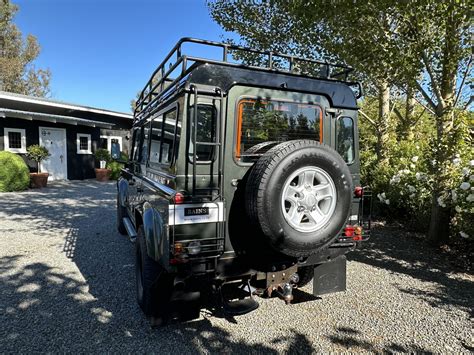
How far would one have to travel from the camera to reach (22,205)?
930 centimetres

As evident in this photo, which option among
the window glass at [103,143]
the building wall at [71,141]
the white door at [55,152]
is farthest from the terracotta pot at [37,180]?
the window glass at [103,143]

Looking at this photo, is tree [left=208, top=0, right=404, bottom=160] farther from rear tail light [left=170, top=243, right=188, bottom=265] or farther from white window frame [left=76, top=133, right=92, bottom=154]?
white window frame [left=76, top=133, right=92, bottom=154]

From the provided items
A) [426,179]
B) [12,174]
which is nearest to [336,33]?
[426,179]

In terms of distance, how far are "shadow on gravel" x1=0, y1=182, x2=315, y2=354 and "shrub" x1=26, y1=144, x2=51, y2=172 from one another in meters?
8.58

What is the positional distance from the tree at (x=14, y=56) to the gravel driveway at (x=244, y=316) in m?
31.2

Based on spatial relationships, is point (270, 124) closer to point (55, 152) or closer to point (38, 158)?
point (38, 158)

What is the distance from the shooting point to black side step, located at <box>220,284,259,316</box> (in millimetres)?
2734

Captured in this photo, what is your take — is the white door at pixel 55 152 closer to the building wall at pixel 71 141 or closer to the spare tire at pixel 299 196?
the building wall at pixel 71 141

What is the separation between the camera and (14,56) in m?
29.8

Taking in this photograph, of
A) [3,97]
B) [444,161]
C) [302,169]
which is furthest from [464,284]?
[3,97]

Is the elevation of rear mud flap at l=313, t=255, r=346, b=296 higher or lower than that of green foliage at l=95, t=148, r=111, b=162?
lower

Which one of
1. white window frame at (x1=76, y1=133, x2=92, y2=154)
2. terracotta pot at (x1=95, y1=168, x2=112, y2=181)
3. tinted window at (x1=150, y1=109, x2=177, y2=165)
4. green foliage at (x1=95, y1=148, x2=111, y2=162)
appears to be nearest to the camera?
tinted window at (x1=150, y1=109, x2=177, y2=165)

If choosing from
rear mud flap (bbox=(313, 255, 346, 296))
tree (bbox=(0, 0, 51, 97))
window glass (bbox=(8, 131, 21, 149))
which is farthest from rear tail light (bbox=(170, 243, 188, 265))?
tree (bbox=(0, 0, 51, 97))

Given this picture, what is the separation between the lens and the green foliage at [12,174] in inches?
455
